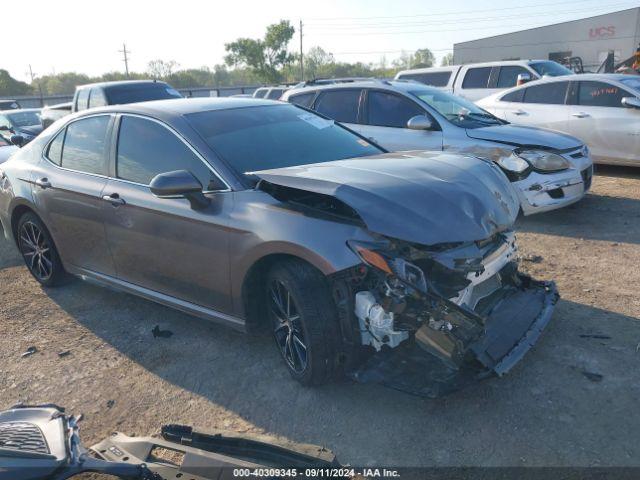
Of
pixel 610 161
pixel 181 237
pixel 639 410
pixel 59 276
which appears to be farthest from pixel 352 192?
pixel 610 161

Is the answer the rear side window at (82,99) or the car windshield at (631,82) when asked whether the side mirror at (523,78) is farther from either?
the rear side window at (82,99)

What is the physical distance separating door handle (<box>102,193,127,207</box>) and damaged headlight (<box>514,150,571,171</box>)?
449 cm

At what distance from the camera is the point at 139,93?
11.4m

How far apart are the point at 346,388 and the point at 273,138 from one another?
1.88 metres

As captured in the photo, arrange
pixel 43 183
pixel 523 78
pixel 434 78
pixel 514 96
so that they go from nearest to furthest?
pixel 43 183 → pixel 514 96 → pixel 523 78 → pixel 434 78

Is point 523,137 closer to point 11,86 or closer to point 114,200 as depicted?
A: point 114,200

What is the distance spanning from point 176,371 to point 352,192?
5.92 feet

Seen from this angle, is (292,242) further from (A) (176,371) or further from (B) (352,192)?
(A) (176,371)

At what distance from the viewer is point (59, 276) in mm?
5184

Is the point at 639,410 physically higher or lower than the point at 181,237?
lower

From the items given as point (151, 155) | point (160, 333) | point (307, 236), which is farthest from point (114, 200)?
point (307, 236)

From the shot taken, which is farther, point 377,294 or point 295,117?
point 295,117

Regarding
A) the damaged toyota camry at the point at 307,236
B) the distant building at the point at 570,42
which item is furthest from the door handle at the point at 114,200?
the distant building at the point at 570,42

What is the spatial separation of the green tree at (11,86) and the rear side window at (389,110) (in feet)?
163
